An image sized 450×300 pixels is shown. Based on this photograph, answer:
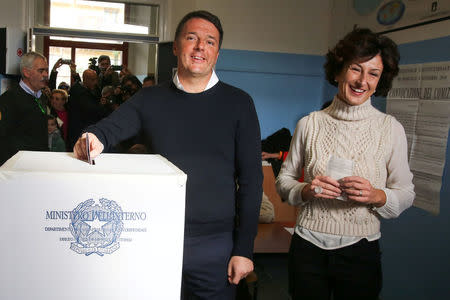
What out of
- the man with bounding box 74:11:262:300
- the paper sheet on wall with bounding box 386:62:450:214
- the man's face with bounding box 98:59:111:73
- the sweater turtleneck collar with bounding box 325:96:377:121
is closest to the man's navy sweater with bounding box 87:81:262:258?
the man with bounding box 74:11:262:300

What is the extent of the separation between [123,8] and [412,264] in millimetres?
4443

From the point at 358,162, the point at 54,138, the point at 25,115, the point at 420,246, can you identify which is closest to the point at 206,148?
the point at 358,162

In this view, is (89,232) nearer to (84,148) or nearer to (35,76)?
(84,148)

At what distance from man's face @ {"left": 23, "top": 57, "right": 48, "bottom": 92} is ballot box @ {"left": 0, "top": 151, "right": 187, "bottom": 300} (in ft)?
8.79

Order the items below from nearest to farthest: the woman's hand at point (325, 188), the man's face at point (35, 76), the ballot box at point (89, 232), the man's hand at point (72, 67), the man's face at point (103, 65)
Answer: the ballot box at point (89, 232), the woman's hand at point (325, 188), the man's face at point (35, 76), the man's hand at point (72, 67), the man's face at point (103, 65)

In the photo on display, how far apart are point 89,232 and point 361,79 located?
3.36ft

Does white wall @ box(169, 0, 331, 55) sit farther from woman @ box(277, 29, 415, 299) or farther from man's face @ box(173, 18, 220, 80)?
man's face @ box(173, 18, 220, 80)

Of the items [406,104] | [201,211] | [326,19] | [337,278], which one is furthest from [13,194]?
[326,19]

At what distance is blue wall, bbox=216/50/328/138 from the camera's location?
4.25 m

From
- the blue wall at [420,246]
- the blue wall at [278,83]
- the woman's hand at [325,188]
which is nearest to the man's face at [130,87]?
the blue wall at [278,83]

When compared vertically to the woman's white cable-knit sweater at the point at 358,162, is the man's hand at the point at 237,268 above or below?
below

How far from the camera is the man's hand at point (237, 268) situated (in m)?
1.22

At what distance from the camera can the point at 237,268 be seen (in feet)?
4.00

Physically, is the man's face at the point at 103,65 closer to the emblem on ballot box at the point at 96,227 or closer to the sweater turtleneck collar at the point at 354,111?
the sweater turtleneck collar at the point at 354,111
